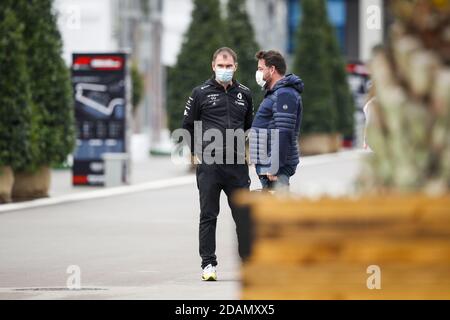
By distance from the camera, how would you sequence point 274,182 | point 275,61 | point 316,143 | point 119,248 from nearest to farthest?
point 274,182 → point 275,61 → point 119,248 → point 316,143

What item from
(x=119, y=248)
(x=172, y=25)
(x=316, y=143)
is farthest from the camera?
(x=172, y=25)

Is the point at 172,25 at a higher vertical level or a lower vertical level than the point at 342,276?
higher

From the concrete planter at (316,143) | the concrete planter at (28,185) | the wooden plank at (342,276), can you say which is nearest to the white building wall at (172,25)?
the concrete planter at (316,143)

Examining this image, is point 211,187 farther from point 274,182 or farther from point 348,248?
point 348,248

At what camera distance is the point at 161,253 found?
1566 centimetres

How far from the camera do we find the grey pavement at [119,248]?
38.3 feet

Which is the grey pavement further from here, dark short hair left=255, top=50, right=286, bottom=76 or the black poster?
the black poster

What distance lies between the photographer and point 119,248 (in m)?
16.3

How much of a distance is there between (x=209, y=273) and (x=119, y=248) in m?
3.96

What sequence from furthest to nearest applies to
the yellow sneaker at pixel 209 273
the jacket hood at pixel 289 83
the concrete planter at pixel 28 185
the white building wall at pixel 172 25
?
the white building wall at pixel 172 25 → the concrete planter at pixel 28 185 → the jacket hood at pixel 289 83 → the yellow sneaker at pixel 209 273

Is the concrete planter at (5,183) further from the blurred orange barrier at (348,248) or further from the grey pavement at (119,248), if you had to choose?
the blurred orange barrier at (348,248)

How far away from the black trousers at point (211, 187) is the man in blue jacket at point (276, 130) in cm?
20

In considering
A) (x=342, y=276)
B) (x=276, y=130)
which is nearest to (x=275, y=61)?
(x=276, y=130)

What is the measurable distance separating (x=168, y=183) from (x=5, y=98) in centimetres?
809
